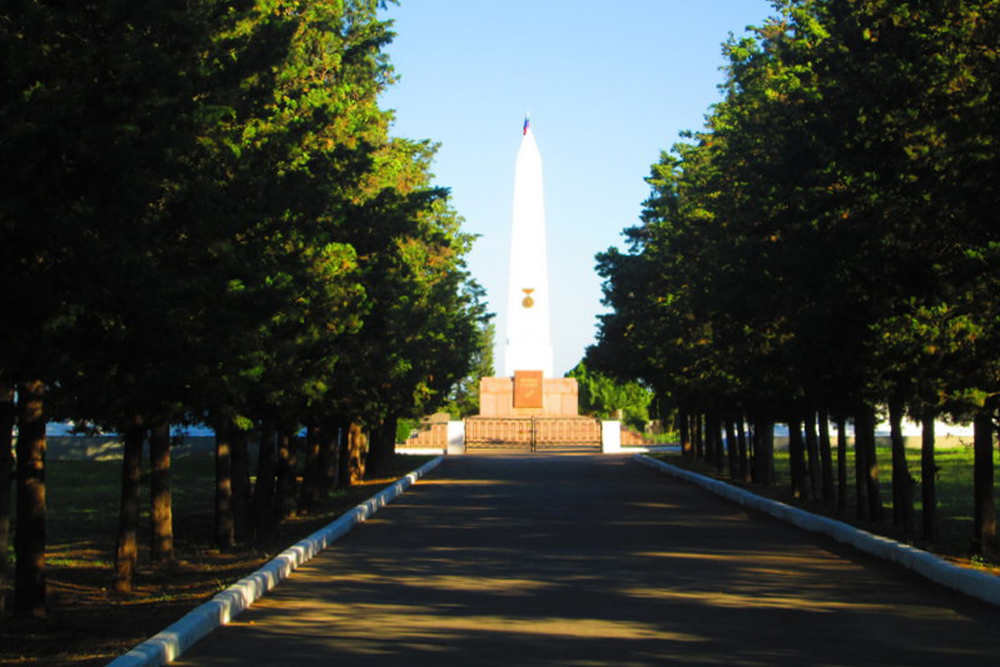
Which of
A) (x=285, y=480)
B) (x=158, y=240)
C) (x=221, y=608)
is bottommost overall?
(x=221, y=608)

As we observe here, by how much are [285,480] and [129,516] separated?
9.22 meters

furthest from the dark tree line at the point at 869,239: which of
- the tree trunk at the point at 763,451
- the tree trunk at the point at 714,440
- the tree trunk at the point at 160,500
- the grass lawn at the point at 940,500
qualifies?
the tree trunk at the point at 714,440

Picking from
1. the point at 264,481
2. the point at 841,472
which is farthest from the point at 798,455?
the point at 264,481

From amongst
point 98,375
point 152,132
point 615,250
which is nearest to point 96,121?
point 152,132

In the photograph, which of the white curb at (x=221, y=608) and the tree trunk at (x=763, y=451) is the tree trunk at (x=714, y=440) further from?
the white curb at (x=221, y=608)

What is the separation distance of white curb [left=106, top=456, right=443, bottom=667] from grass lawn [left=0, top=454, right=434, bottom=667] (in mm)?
499

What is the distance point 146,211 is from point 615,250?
40704 mm

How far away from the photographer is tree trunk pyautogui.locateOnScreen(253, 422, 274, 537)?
992 inches

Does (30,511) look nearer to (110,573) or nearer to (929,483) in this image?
(110,573)

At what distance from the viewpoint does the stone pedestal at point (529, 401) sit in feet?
244

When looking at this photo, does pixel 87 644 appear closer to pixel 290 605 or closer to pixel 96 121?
pixel 290 605

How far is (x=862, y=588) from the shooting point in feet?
47.3

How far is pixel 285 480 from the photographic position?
88.5 feet

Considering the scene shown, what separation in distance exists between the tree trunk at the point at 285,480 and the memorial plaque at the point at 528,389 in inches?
1760
